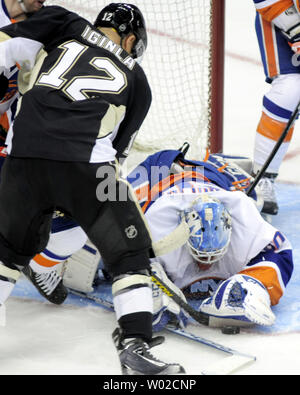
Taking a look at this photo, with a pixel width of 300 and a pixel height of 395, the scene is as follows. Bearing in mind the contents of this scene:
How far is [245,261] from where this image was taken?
2641 mm

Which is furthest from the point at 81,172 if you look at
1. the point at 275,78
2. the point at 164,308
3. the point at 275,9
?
the point at 275,78

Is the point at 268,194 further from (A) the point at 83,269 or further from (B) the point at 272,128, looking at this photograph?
(A) the point at 83,269

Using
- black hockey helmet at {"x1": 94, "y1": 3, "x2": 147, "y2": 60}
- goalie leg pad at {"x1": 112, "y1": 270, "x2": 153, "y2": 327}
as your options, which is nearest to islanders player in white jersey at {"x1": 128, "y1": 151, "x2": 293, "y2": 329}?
goalie leg pad at {"x1": 112, "y1": 270, "x2": 153, "y2": 327}

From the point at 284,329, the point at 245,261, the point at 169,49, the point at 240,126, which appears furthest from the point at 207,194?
the point at 240,126

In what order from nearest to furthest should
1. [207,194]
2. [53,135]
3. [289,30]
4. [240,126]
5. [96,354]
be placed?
[53,135], [96,354], [207,194], [289,30], [240,126]

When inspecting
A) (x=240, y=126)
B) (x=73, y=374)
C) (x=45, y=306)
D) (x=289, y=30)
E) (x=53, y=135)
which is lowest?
(x=240, y=126)

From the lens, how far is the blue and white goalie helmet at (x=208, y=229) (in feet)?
8.19

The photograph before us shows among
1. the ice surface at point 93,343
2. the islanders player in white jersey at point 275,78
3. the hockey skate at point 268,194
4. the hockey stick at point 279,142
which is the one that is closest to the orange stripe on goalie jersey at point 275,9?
the islanders player in white jersey at point 275,78

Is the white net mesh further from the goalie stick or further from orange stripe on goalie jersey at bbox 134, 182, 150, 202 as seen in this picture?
the goalie stick

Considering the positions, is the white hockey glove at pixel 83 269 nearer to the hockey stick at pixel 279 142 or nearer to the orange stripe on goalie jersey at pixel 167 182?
the orange stripe on goalie jersey at pixel 167 182

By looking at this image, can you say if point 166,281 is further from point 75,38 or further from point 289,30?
point 289,30

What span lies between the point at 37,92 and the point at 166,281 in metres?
0.72

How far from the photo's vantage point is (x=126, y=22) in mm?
2367

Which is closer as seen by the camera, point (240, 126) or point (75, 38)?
point (75, 38)
